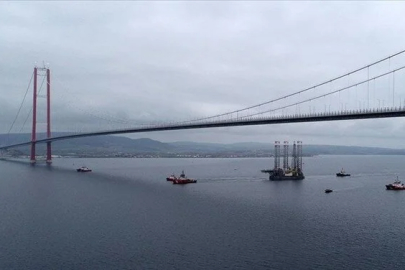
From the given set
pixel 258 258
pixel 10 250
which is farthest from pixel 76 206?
pixel 258 258

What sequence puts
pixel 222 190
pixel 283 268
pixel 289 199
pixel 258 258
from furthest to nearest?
pixel 222 190 → pixel 289 199 → pixel 258 258 → pixel 283 268

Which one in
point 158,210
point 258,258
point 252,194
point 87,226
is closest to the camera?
point 258,258

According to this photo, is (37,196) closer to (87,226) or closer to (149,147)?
(87,226)

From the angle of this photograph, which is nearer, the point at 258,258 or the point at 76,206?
the point at 258,258

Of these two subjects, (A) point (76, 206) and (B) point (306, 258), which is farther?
(A) point (76, 206)

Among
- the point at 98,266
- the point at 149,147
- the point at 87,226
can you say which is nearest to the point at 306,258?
the point at 98,266

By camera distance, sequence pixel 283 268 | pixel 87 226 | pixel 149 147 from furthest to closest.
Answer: pixel 149 147 → pixel 87 226 → pixel 283 268

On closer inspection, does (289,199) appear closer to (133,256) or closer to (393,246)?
(393,246)

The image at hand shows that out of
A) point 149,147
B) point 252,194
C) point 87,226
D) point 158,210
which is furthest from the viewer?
point 149,147
